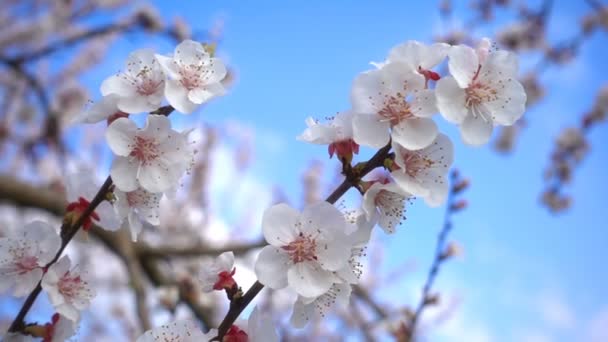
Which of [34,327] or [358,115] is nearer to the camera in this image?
[358,115]

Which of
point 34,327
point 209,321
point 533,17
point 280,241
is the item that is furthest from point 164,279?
point 533,17

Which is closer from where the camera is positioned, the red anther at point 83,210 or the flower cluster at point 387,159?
the flower cluster at point 387,159

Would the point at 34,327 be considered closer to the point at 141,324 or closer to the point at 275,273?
the point at 275,273

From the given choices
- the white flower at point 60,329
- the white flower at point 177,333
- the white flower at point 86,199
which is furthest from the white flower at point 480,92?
the white flower at point 60,329

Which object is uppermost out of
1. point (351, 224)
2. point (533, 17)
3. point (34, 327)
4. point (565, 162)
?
point (533, 17)

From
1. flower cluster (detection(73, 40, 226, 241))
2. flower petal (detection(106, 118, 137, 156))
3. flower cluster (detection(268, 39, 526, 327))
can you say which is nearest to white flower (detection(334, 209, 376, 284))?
flower cluster (detection(268, 39, 526, 327))

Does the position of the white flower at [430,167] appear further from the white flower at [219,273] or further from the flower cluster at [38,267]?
the flower cluster at [38,267]

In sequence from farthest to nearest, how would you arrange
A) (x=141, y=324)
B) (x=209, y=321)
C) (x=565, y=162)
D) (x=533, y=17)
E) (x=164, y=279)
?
(x=565, y=162) < (x=533, y=17) < (x=164, y=279) < (x=209, y=321) < (x=141, y=324)

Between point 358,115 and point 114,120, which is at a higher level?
point 358,115
